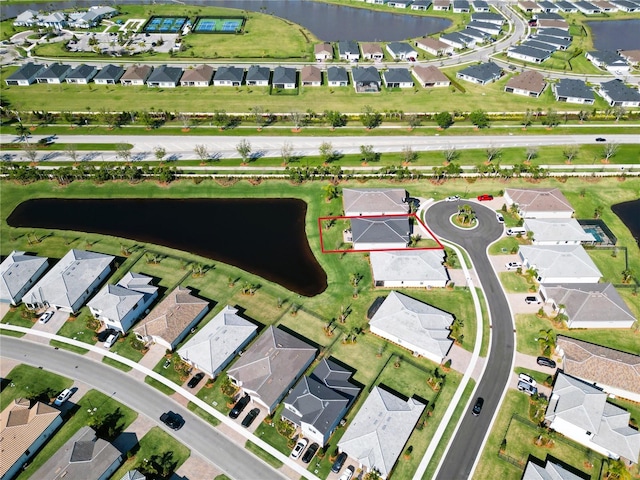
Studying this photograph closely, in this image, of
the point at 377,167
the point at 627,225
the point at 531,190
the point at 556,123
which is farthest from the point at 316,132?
the point at 627,225

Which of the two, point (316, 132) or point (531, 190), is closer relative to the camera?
point (531, 190)

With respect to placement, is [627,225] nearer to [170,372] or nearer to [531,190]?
[531,190]

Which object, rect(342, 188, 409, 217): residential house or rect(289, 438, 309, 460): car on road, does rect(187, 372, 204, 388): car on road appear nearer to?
rect(289, 438, 309, 460): car on road

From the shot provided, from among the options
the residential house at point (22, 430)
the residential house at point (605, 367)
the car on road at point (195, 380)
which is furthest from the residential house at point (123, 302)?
the residential house at point (605, 367)

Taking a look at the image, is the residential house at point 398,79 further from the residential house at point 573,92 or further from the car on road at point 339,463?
the car on road at point 339,463

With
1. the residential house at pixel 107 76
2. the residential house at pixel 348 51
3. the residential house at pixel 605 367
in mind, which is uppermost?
the residential house at pixel 348 51

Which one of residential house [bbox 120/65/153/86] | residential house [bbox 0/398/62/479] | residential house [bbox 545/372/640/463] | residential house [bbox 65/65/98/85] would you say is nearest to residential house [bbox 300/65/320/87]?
residential house [bbox 120/65/153/86]
